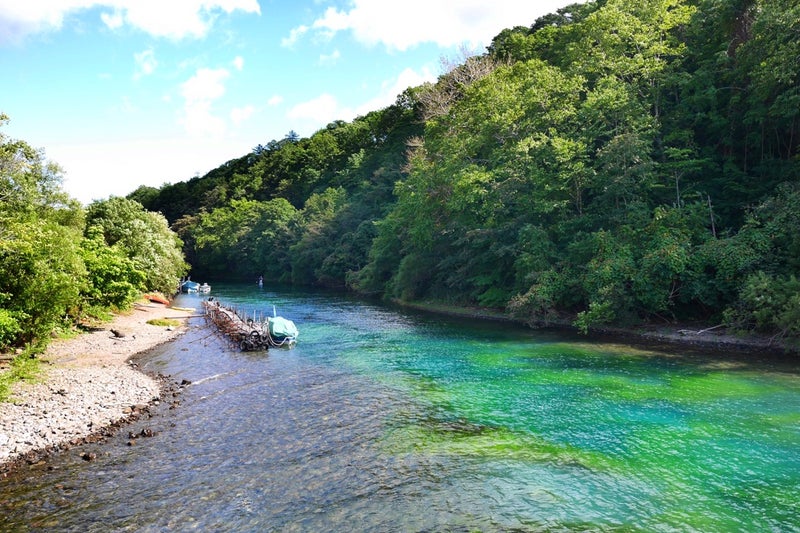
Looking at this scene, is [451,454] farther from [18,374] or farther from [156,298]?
[156,298]

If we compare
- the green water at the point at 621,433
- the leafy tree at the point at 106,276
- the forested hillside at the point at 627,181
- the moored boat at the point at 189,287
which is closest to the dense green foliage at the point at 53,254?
the leafy tree at the point at 106,276

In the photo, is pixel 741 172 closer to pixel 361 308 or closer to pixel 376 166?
pixel 361 308

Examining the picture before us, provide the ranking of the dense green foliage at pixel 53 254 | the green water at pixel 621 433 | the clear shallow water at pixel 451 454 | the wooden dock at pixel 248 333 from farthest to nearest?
the wooden dock at pixel 248 333 < the dense green foliage at pixel 53 254 < the green water at pixel 621 433 < the clear shallow water at pixel 451 454

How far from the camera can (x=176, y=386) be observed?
21078 millimetres

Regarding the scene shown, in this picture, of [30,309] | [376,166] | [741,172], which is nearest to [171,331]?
[30,309]

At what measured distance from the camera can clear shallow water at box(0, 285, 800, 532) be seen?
10.9m

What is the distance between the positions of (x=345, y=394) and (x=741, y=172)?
2985 centimetres

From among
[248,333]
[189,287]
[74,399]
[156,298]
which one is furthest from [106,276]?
[189,287]

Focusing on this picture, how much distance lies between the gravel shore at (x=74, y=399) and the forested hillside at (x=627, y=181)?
76.7 ft

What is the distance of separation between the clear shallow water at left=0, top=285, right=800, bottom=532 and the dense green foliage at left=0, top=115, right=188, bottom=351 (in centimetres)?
589

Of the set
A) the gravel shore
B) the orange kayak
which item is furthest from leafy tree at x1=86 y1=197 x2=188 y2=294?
the gravel shore

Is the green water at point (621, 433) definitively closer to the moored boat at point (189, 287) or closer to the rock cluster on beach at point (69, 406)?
the rock cluster on beach at point (69, 406)

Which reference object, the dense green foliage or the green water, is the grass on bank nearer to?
the dense green foliage

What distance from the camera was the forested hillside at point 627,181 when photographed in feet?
88.9
